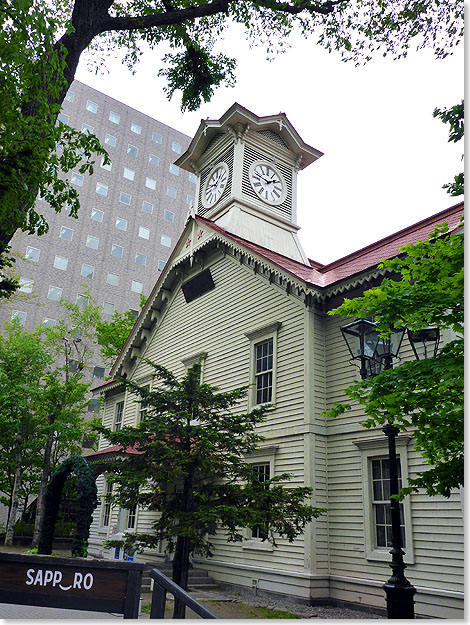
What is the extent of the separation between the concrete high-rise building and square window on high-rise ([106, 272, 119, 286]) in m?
0.07

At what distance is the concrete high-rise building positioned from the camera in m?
31.8

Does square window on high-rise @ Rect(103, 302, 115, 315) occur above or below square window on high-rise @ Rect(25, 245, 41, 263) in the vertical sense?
below

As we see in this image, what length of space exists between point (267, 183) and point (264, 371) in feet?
23.5

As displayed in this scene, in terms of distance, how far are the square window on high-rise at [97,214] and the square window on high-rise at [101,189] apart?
3.62 ft

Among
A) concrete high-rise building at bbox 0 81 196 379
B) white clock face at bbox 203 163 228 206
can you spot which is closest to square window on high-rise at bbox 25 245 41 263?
concrete high-rise building at bbox 0 81 196 379

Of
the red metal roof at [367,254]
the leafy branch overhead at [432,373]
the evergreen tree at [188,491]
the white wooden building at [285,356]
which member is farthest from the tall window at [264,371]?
the leafy branch overhead at [432,373]

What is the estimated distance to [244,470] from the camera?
302 inches

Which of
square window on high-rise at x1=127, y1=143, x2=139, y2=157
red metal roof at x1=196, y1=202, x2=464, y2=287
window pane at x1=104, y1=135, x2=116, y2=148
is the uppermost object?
square window on high-rise at x1=127, y1=143, x2=139, y2=157

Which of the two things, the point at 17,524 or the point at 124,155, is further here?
the point at 124,155

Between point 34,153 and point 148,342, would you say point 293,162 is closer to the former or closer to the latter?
point 148,342

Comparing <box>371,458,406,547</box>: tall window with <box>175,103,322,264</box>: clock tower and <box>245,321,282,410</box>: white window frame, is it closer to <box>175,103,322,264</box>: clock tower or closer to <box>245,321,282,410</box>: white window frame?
<box>245,321,282,410</box>: white window frame

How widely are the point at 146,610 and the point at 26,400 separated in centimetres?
1402

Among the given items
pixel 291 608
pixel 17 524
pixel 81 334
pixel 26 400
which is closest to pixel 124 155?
pixel 81 334

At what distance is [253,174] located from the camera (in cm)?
1617
